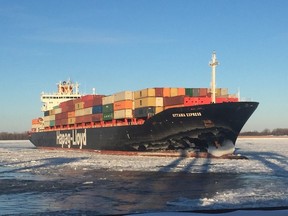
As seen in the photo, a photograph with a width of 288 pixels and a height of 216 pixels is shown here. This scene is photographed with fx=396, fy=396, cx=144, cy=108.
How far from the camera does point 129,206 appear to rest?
36.3ft

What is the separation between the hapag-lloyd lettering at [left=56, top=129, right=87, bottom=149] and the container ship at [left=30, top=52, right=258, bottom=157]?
12 centimetres

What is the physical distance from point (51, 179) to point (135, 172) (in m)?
4.54

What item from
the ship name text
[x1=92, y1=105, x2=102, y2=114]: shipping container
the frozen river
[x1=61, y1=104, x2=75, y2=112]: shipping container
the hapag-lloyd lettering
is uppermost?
[x1=61, y1=104, x2=75, y2=112]: shipping container

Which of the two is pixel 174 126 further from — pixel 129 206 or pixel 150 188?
pixel 129 206

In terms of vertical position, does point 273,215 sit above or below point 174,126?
below

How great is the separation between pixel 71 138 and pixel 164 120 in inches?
821

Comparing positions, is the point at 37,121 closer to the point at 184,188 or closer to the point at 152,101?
the point at 152,101

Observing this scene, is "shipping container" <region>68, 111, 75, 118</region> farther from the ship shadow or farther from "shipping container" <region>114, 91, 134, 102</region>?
the ship shadow

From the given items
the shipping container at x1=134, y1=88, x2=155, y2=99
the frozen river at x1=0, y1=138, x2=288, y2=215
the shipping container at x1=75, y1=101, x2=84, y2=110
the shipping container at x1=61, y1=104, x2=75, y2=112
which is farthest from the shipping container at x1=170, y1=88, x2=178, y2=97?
the shipping container at x1=61, y1=104, x2=75, y2=112

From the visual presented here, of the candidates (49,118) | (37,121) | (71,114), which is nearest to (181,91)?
(71,114)

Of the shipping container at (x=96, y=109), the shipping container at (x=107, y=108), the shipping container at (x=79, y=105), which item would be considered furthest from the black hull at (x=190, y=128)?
the shipping container at (x=79, y=105)

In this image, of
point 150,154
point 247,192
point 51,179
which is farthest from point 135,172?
point 150,154

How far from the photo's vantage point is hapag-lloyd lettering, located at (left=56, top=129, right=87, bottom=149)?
45.2 metres

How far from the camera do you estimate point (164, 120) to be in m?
30.8
